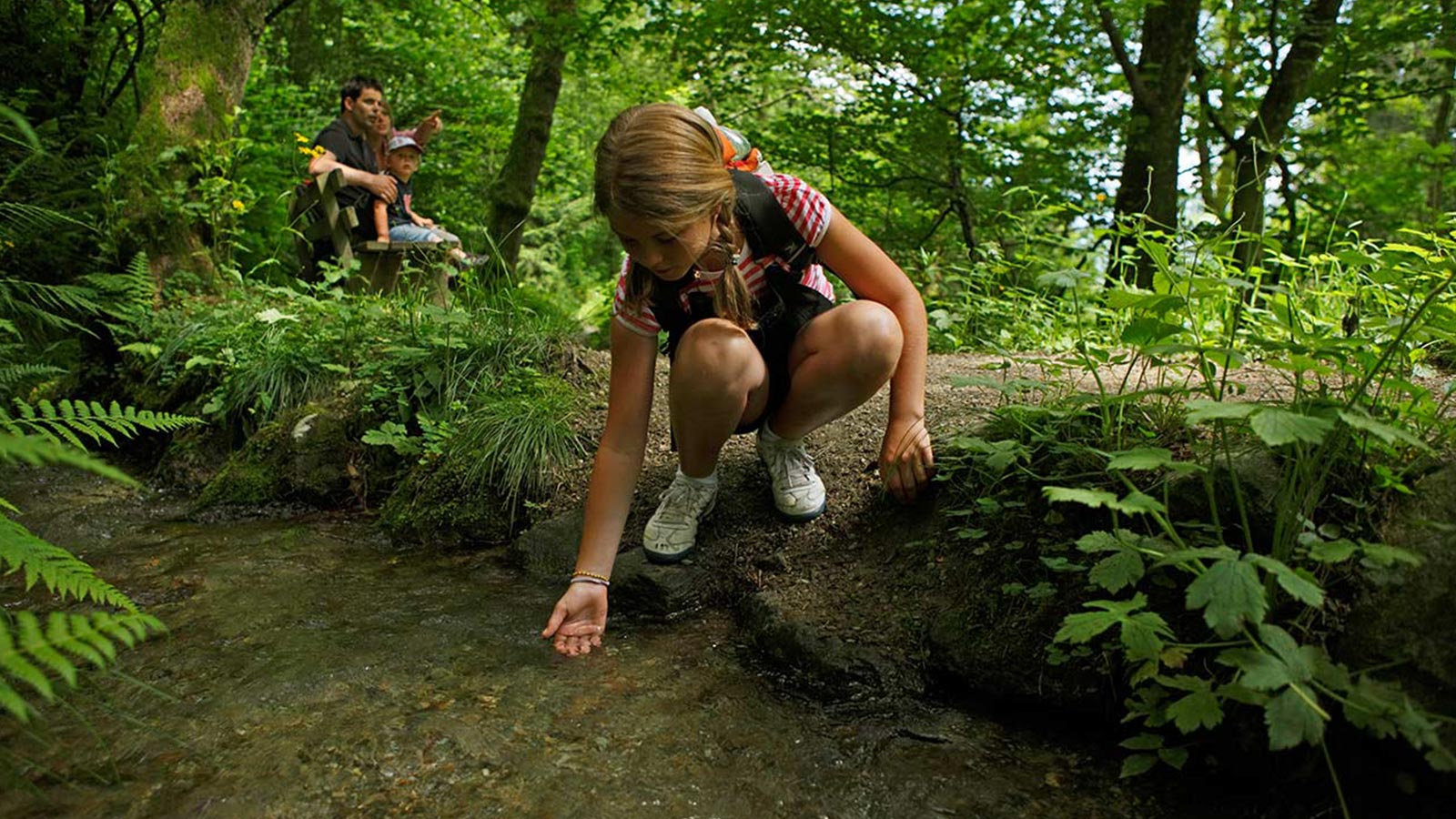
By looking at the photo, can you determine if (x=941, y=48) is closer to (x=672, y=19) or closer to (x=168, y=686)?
(x=672, y=19)

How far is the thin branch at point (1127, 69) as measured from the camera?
5.49m

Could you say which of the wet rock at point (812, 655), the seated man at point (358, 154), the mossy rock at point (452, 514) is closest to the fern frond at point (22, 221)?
the seated man at point (358, 154)

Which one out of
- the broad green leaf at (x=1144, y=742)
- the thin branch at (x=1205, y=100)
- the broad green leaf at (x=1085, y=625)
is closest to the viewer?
the broad green leaf at (x=1085, y=625)

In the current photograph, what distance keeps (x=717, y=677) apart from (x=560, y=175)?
10.7 meters

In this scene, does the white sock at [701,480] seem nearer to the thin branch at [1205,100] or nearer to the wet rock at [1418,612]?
the wet rock at [1418,612]

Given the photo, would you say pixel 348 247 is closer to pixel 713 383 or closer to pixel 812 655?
pixel 713 383

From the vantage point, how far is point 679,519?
251 centimetres

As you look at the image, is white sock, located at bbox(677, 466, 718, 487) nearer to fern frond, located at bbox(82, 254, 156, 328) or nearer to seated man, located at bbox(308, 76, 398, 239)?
fern frond, located at bbox(82, 254, 156, 328)

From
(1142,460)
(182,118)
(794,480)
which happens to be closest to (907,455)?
(794,480)

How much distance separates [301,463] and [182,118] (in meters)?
2.60

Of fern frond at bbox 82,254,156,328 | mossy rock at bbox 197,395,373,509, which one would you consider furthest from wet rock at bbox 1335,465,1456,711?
fern frond at bbox 82,254,156,328

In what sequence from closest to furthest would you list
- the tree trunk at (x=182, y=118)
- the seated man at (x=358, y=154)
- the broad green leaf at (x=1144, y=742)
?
the broad green leaf at (x=1144, y=742) → the tree trunk at (x=182, y=118) → the seated man at (x=358, y=154)

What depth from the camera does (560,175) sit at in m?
11.9

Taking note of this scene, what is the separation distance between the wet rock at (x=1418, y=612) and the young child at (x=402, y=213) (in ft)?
14.9
